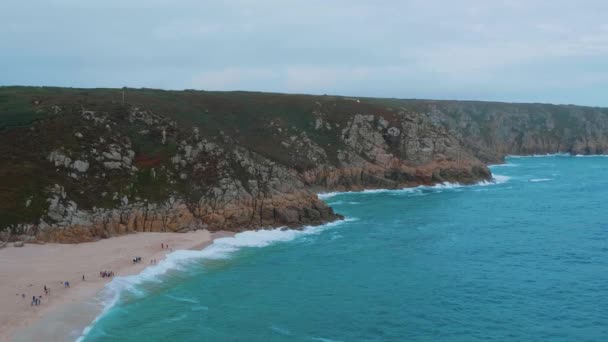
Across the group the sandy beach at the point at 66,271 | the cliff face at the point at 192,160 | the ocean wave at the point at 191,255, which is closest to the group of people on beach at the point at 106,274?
the sandy beach at the point at 66,271

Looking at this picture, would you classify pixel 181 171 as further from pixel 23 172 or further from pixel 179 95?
pixel 179 95

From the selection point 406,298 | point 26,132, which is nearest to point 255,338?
point 406,298

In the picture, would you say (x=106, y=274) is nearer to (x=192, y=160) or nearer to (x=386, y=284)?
(x=386, y=284)

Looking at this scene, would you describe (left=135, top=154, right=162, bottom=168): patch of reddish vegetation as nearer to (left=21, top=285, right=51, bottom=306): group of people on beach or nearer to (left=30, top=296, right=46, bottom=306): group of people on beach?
(left=21, top=285, right=51, bottom=306): group of people on beach

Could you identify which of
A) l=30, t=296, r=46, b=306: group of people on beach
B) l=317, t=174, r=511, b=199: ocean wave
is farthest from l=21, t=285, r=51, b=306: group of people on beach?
l=317, t=174, r=511, b=199: ocean wave

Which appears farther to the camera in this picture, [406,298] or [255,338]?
[406,298]
